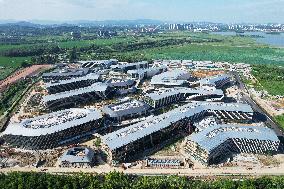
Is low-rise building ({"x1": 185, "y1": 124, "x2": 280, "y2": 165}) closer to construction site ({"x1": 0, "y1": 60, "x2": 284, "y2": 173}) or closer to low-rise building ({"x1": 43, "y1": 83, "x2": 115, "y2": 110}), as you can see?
construction site ({"x1": 0, "y1": 60, "x2": 284, "y2": 173})

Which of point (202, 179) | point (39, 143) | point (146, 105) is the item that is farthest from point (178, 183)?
point (146, 105)

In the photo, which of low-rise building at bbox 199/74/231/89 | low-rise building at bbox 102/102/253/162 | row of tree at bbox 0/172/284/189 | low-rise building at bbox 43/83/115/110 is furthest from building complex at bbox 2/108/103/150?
low-rise building at bbox 199/74/231/89

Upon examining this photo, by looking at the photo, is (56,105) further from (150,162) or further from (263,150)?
(263,150)

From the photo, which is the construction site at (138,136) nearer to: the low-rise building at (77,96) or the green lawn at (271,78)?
the low-rise building at (77,96)

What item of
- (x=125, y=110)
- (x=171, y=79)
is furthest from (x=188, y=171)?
(x=171, y=79)

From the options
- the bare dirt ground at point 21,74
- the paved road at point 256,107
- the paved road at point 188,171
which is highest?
the bare dirt ground at point 21,74

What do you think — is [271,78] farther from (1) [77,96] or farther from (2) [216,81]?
(1) [77,96]

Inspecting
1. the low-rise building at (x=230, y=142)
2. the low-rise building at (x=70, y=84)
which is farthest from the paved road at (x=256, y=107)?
the low-rise building at (x=70, y=84)
